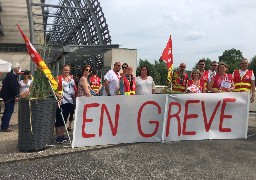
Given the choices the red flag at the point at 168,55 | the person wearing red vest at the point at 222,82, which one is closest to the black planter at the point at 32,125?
the person wearing red vest at the point at 222,82

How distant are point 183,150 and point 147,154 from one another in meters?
0.68

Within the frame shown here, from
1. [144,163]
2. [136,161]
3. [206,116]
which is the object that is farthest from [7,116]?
[206,116]

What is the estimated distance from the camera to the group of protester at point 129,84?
240 inches

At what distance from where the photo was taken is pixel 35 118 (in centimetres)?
518

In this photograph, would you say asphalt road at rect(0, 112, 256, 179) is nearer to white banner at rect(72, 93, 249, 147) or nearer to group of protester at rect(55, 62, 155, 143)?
white banner at rect(72, 93, 249, 147)

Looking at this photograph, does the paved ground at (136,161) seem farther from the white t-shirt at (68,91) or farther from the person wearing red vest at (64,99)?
the white t-shirt at (68,91)

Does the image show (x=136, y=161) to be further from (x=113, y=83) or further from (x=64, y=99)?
(x=113, y=83)

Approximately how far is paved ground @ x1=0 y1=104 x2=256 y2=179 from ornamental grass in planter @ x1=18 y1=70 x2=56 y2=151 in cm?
18

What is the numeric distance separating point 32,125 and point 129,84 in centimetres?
255

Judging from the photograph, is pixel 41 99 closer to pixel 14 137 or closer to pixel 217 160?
pixel 14 137

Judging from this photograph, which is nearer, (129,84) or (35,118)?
(35,118)

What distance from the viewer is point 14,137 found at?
6.54 metres

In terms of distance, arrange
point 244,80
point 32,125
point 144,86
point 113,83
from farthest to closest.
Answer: point 113,83
point 244,80
point 144,86
point 32,125

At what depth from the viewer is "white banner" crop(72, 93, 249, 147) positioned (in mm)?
5512
